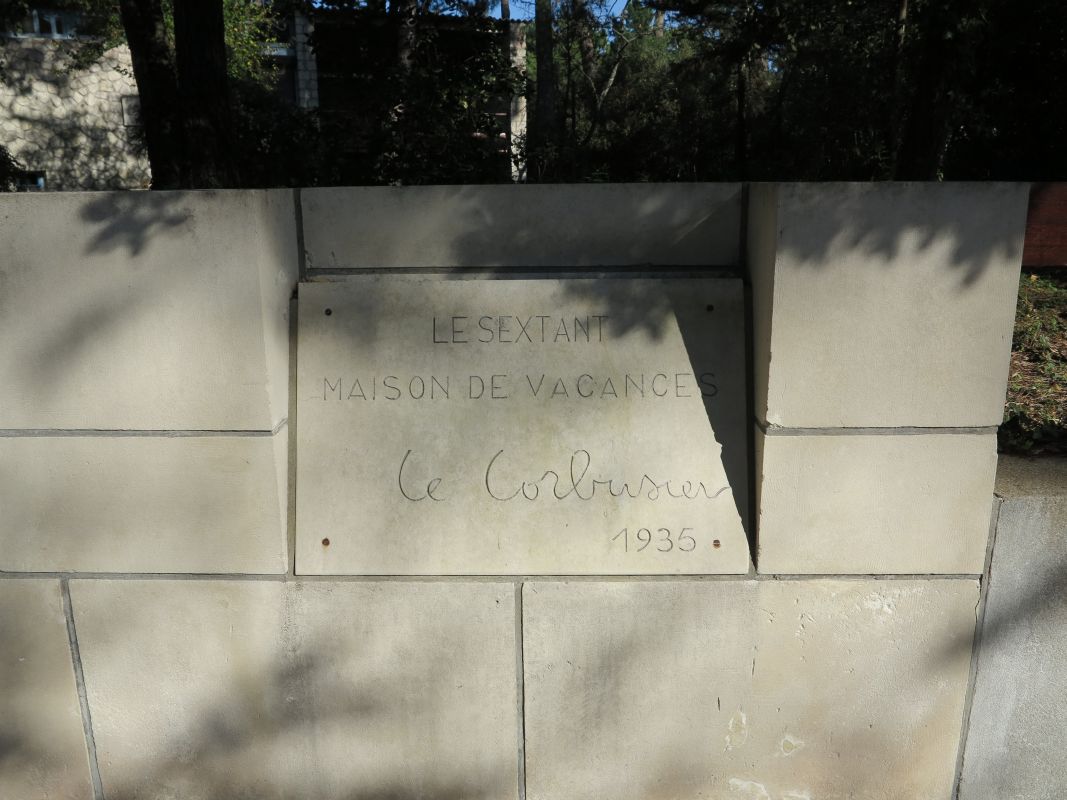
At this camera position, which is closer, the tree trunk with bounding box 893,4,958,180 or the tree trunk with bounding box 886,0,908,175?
the tree trunk with bounding box 893,4,958,180

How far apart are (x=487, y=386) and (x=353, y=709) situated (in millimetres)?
1110

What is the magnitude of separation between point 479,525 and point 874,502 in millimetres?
1185

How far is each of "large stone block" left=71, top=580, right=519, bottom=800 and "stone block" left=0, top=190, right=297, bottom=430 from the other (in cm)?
56

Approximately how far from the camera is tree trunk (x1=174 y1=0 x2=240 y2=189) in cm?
610

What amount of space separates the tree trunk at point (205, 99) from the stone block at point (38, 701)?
4440 millimetres

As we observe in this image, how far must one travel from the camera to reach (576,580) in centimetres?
256

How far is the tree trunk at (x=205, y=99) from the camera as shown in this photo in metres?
6.10

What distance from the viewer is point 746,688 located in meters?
2.61

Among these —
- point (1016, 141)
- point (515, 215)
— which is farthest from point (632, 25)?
point (515, 215)

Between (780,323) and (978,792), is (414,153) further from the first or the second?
(978,792)

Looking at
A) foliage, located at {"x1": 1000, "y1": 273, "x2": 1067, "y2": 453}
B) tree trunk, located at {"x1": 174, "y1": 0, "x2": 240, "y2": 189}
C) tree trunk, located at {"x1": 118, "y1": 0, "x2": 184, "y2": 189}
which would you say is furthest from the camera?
tree trunk, located at {"x1": 118, "y1": 0, "x2": 184, "y2": 189}

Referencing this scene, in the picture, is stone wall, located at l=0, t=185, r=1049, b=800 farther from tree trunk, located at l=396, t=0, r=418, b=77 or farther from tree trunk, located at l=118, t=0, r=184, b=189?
tree trunk, located at l=396, t=0, r=418, b=77

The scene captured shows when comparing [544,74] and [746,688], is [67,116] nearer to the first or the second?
[544,74]

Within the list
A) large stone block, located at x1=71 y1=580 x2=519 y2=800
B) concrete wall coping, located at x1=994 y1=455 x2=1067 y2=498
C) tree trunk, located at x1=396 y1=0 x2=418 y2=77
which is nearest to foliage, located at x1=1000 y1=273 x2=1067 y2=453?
concrete wall coping, located at x1=994 y1=455 x2=1067 y2=498
